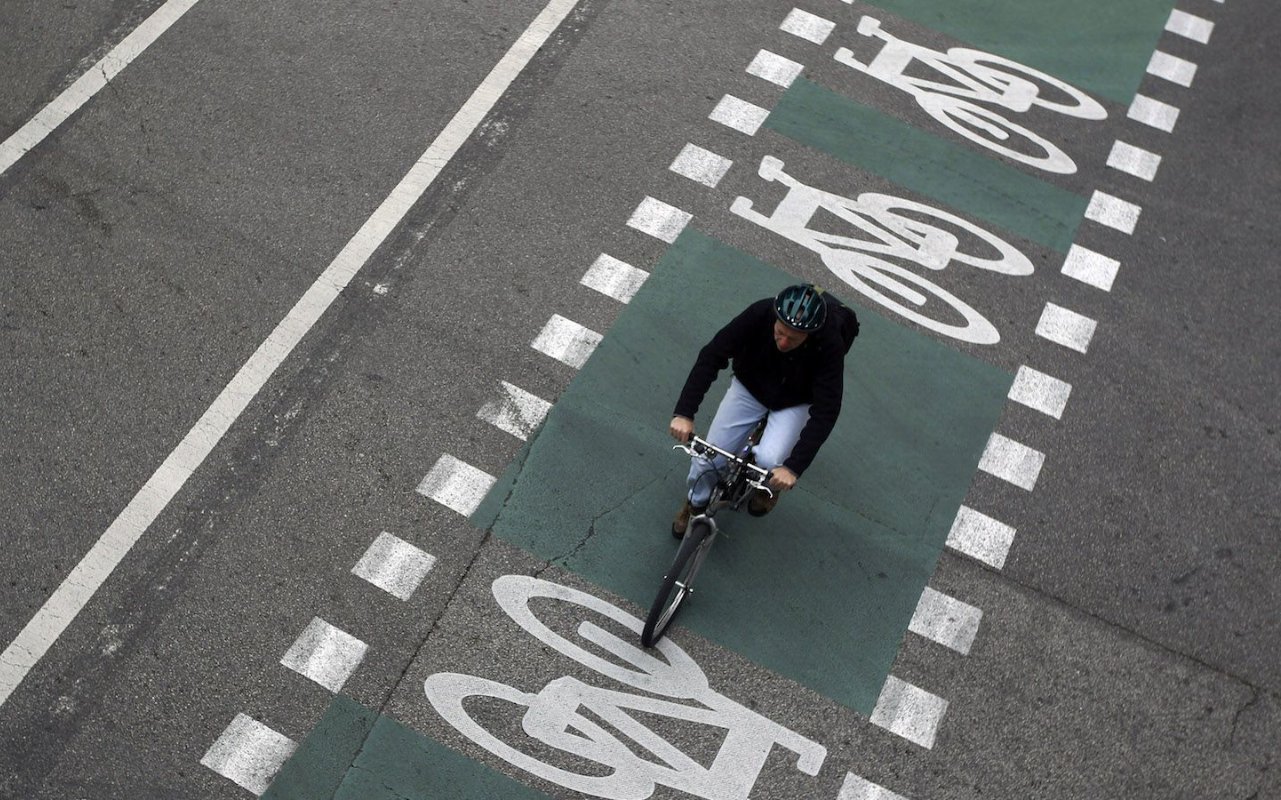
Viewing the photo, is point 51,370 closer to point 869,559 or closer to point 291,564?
point 291,564

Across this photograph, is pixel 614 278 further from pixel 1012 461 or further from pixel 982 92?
pixel 982 92

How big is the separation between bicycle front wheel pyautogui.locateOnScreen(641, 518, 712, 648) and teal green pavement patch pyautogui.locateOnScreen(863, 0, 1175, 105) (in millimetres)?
6498

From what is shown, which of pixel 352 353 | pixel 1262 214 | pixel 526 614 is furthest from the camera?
pixel 1262 214

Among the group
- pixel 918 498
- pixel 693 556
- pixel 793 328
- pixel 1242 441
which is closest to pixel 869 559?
pixel 918 498

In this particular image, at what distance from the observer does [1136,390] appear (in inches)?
386

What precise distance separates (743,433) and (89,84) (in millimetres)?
6070

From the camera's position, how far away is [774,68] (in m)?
11.9

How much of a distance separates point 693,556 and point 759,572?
985 millimetres

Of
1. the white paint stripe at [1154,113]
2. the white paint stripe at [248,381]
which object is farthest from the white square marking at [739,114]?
the white paint stripe at [1154,113]

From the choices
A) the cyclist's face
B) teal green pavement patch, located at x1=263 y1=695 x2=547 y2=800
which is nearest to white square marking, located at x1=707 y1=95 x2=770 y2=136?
the cyclist's face

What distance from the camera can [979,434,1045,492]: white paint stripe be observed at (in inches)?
361

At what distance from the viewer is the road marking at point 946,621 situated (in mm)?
8297

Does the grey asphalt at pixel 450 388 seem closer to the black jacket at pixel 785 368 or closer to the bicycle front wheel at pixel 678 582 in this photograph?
the bicycle front wheel at pixel 678 582

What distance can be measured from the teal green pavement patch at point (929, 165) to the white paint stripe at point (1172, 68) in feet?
6.94
